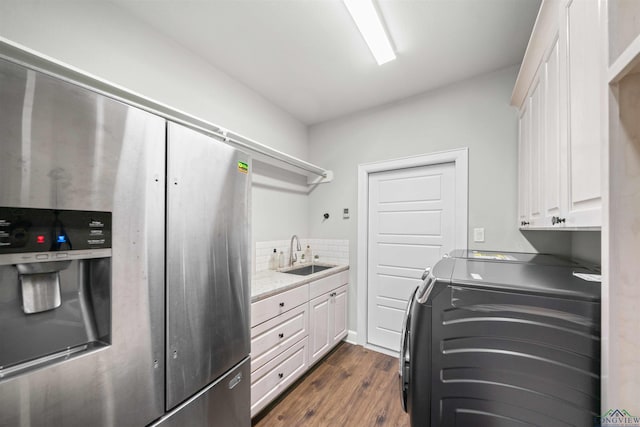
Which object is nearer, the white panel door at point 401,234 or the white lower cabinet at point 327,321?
the white lower cabinet at point 327,321

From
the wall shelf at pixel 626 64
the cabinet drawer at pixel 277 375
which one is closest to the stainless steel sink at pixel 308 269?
the cabinet drawer at pixel 277 375

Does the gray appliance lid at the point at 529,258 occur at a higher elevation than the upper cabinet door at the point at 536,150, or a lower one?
lower

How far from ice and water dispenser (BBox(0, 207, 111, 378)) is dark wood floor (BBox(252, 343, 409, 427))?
1473 mm

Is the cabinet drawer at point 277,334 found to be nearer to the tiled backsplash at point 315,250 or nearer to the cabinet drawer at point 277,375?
the cabinet drawer at point 277,375

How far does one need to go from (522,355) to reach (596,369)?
0.54 feet

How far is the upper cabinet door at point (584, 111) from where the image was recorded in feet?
2.29

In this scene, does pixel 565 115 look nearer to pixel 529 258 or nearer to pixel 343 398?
pixel 529 258

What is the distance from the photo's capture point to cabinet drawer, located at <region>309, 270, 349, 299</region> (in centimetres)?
223

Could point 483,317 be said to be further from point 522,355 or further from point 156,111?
point 156,111

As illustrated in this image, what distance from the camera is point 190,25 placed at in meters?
1.65

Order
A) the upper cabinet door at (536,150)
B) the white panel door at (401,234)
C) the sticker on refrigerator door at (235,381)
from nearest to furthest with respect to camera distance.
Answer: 1. the sticker on refrigerator door at (235,381)
2. the upper cabinet door at (536,150)
3. the white panel door at (401,234)

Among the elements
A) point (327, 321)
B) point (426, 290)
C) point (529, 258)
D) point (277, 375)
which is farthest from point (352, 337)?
point (426, 290)

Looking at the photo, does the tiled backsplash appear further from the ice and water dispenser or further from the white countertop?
the ice and water dispenser

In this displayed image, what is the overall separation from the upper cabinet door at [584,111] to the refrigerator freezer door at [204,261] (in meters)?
1.37
